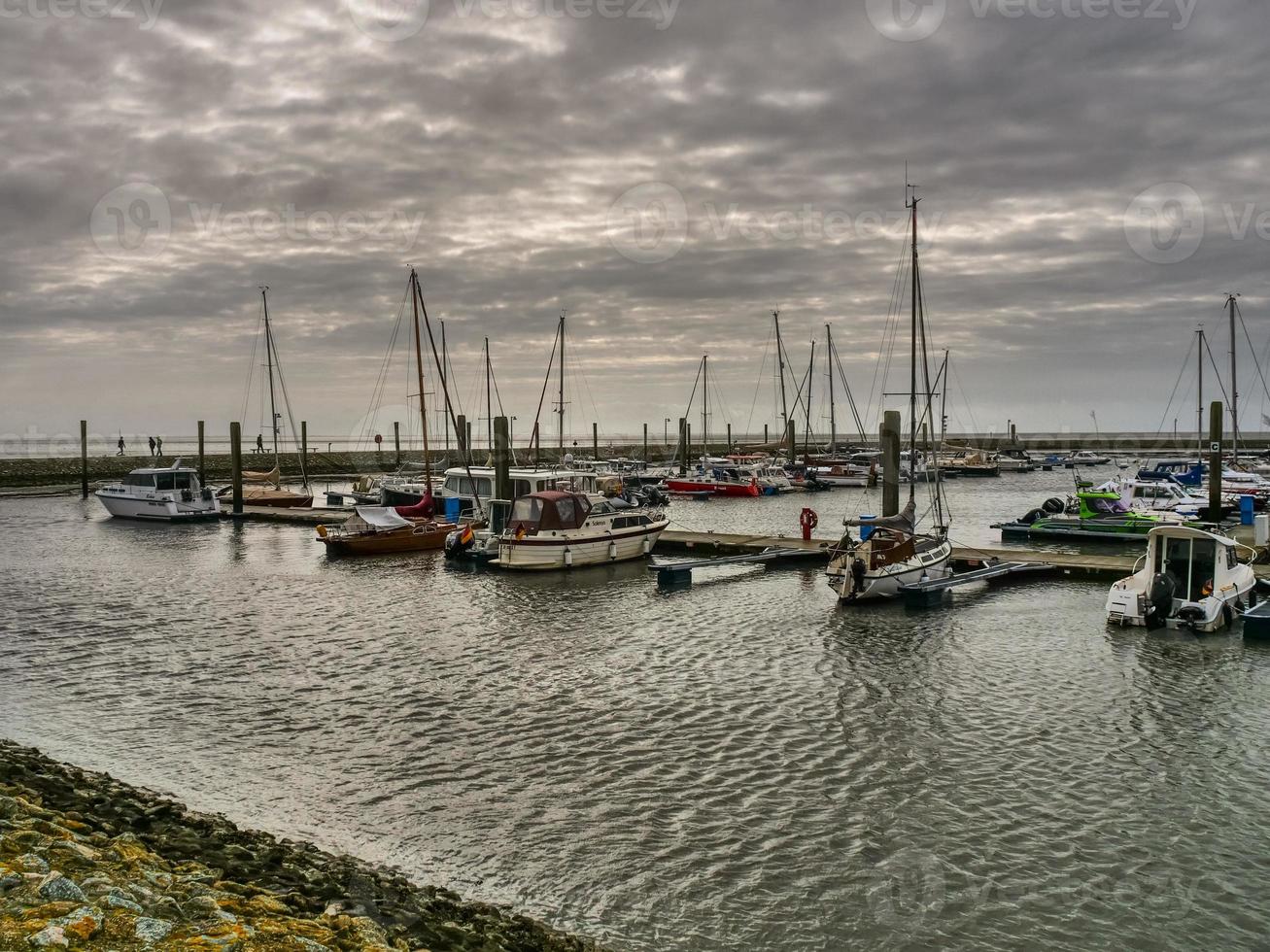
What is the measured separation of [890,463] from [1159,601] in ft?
44.6

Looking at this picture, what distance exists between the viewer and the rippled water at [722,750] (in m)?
8.97

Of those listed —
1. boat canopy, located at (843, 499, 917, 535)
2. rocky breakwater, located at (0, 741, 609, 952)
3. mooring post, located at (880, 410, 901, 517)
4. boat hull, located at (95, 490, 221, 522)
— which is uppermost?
mooring post, located at (880, 410, 901, 517)

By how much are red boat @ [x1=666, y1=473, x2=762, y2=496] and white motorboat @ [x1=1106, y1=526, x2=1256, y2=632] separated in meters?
43.8

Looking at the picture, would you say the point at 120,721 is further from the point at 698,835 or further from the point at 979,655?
the point at 979,655

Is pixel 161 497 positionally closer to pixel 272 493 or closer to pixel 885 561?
pixel 272 493

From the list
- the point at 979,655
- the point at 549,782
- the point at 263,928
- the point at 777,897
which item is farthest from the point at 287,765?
the point at 979,655

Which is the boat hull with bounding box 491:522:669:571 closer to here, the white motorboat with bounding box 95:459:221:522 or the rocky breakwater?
the rocky breakwater

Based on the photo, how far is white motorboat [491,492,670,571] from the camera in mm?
30375

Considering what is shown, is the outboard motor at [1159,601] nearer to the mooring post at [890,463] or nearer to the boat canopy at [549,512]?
the mooring post at [890,463]

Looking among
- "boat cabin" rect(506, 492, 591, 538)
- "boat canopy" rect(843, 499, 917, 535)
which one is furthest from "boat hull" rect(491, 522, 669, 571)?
"boat canopy" rect(843, 499, 917, 535)

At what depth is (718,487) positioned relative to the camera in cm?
6575

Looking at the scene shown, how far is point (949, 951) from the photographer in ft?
26.2

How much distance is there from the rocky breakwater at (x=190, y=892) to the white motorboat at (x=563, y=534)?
65.2ft

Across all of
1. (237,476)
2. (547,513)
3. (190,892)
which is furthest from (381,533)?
(190,892)
